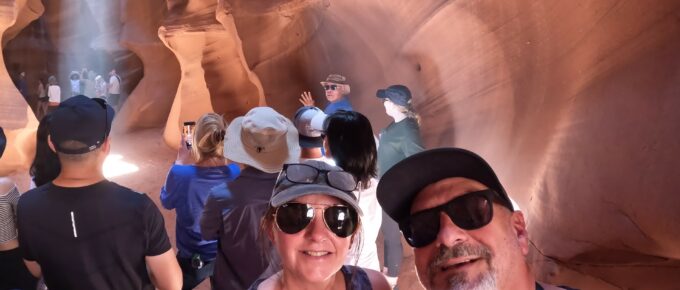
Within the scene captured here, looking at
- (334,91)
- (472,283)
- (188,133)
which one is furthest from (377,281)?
(334,91)

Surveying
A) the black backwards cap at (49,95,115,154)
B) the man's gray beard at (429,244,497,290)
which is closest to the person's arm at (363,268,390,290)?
the man's gray beard at (429,244,497,290)

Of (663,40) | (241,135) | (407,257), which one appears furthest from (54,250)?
(407,257)

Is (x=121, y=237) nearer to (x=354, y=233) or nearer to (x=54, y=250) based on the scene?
(x=54, y=250)

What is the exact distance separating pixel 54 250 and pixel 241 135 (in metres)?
0.83

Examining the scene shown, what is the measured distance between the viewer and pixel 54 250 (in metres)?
1.67

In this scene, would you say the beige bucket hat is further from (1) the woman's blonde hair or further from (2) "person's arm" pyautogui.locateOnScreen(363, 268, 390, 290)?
(2) "person's arm" pyautogui.locateOnScreen(363, 268, 390, 290)

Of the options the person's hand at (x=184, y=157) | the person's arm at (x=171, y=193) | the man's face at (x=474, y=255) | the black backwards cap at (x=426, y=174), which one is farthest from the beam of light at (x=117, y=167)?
the man's face at (x=474, y=255)

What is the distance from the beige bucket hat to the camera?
208cm

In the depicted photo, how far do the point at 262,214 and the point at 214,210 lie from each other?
0.65 feet

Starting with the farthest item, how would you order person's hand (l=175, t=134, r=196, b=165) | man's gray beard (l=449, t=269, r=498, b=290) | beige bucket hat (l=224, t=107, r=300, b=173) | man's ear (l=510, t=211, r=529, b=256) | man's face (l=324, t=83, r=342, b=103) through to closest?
man's face (l=324, t=83, r=342, b=103)
person's hand (l=175, t=134, r=196, b=165)
beige bucket hat (l=224, t=107, r=300, b=173)
man's ear (l=510, t=211, r=529, b=256)
man's gray beard (l=449, t=269, r=498, b=290)

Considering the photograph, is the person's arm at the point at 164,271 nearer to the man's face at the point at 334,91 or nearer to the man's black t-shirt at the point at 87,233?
the man's black t-shirt at the point at 87,233

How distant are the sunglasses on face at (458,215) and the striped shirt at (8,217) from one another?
1.49 m

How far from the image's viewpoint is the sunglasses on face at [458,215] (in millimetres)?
1146

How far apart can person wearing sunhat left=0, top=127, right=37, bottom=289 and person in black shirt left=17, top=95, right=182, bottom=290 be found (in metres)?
0.11
